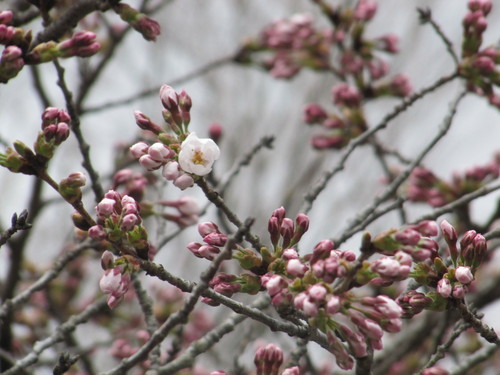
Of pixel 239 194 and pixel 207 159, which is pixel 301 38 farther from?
pixel 239 194

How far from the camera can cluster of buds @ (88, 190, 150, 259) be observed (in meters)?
1.55

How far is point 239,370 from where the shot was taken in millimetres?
2363

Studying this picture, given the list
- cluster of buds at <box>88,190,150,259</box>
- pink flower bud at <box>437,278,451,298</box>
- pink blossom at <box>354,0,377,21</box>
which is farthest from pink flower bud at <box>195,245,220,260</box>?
pink blossom at <box>354,0,377,21</box>

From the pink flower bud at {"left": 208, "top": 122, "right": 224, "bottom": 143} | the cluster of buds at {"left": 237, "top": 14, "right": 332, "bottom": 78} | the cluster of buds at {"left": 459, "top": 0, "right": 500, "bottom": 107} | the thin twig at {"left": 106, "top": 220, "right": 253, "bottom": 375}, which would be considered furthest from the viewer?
the cluster of buds at {"left": 237, "top": 14, "right": 332, "bottom": 78}

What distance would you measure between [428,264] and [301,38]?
2.60 meters

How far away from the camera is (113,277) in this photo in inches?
61.6

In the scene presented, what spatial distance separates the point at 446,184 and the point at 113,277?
7.31ft

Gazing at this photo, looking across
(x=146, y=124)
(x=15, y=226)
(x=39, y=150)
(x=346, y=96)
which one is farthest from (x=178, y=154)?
(x=346, y=96)

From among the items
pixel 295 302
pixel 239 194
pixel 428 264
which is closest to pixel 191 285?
pixel 295 302

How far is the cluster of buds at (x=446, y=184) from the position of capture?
323cm

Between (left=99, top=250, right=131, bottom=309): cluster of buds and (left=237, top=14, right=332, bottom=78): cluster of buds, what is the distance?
108 inches

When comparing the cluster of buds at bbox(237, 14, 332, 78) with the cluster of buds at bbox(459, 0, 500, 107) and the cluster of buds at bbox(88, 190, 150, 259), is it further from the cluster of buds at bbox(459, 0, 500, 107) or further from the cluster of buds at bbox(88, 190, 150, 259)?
the cluster of buds at bbox(88, 190, 150, 259)

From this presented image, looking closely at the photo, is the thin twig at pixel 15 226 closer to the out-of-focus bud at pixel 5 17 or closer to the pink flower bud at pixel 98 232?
the pink flower bud at pixel 98 232

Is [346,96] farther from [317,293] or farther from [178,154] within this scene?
[317,293]
